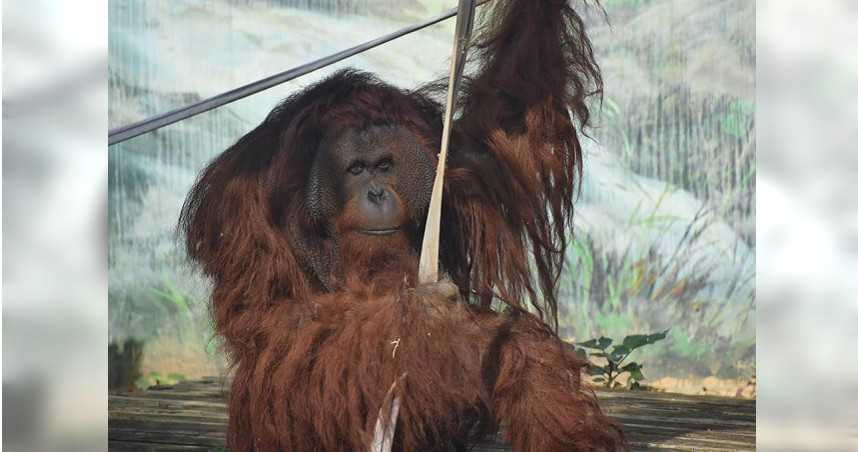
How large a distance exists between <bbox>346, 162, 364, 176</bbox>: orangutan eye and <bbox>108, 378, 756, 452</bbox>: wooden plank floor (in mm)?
873

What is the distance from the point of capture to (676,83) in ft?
14.2

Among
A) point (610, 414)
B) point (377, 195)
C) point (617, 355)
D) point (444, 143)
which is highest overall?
point (444, 143)

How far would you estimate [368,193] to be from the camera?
3373mm

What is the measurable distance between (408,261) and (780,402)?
1023 millimetres

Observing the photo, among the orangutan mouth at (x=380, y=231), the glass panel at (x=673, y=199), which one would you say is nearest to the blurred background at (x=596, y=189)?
the glass panel at (x=673, y=199)

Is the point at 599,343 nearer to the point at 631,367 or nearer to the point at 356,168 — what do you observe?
the point at 631,367

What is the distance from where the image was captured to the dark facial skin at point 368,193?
334 cm

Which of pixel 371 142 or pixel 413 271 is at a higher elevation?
pixel 371 142

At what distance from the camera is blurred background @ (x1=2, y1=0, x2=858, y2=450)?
3.63 metres

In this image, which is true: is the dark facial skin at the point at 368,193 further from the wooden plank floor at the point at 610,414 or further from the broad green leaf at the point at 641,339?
the broad green leaf at the point at 641,339

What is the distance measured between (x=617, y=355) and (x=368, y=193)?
150cm

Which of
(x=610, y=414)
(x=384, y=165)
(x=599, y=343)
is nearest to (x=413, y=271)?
(x=384, y=165)

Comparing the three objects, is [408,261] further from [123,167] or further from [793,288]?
[123,167]

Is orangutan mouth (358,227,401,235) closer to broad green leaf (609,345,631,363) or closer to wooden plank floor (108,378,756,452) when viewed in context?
wooden plank floor (108,378,756,452)
